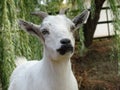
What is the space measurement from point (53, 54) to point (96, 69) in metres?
5.88

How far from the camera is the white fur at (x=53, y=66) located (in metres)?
3.27

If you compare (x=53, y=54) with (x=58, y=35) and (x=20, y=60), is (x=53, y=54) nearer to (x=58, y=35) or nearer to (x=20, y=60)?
(x=58, y=35)

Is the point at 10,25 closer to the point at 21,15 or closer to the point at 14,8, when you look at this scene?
the point at 14,8

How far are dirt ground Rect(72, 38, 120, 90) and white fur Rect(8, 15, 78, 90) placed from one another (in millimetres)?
4694

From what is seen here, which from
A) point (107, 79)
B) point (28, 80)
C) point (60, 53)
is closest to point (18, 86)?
point (28, 80)

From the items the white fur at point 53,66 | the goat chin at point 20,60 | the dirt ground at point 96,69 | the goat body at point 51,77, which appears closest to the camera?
the white fur at point 53,66

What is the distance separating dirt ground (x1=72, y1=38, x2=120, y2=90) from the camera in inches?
331

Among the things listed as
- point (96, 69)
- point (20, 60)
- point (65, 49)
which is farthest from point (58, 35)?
point (96, 69)

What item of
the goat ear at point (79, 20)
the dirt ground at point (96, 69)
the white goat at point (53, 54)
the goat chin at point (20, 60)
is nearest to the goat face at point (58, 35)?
the white goat at point (53, 54)

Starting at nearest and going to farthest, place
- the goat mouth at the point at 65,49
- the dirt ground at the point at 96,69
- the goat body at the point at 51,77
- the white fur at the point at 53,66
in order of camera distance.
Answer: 1. the goat mouth at the point at 65,49
2. the white fur at the point at 53,66
3. the goat body at the point at 51,77
4. the dirt ground at the point at 96,69

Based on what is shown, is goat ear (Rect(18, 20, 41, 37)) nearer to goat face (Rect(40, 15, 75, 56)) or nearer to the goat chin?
goat face (Rect(40, 15, 75, 56))

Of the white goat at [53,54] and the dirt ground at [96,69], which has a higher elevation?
the white goat at [53,54]

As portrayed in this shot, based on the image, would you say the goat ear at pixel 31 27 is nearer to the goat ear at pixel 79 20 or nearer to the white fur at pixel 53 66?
the white fur at pixel 53 66

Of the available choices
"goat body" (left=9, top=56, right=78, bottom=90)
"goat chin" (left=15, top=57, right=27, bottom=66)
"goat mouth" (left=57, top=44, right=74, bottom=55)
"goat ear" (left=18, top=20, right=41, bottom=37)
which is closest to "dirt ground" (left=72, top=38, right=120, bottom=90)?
"goat chin" (left=15, top=57, right=27, bottom=66)
